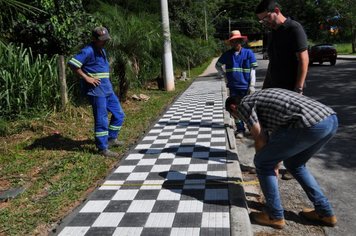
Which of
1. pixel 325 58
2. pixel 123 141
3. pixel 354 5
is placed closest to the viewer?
pixel 123 141

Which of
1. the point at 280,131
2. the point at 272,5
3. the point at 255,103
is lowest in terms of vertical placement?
the point at 280,131

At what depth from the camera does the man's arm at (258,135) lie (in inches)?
131

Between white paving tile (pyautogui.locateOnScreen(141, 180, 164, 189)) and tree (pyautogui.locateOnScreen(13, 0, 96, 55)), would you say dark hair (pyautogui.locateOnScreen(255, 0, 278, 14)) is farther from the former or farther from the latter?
tree (pyautogui.locateOnScreen(13, 0, 96, 55))

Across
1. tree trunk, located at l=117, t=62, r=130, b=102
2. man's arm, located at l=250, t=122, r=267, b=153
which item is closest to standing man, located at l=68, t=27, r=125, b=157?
man's arm, located at l=250, t=122, r=267, b=153

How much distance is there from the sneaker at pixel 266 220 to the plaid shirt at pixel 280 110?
861mm

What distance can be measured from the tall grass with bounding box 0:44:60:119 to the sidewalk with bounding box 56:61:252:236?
97.0 inches

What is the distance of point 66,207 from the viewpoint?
4027mm

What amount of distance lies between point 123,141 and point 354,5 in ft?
87.1

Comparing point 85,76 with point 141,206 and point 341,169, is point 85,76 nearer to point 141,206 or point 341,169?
point 141,206

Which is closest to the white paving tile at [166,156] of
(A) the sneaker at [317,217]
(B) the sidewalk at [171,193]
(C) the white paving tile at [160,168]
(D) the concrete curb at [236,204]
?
(B) the sidewalk at [171,193]

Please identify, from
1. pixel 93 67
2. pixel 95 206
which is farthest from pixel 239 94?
pixel 95 206

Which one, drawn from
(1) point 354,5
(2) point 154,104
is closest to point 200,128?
(2) point 154,104

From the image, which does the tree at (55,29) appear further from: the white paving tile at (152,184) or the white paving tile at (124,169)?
the white paving tile at (152,184)

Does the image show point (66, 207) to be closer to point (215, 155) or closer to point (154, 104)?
point (215, 155)
